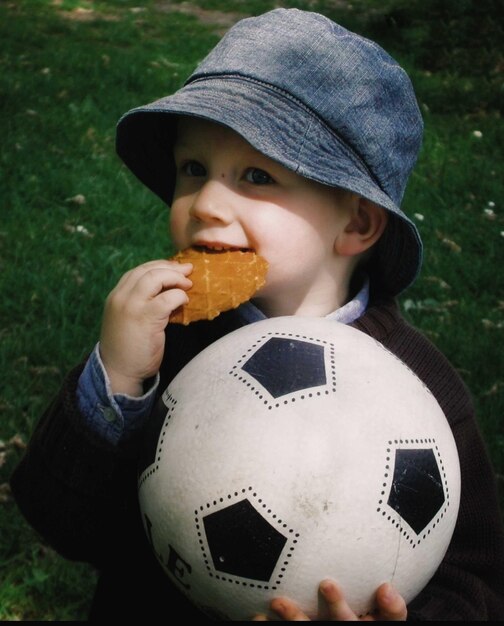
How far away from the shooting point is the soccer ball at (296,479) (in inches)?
69.1

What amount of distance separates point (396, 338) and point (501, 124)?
5.56 meters

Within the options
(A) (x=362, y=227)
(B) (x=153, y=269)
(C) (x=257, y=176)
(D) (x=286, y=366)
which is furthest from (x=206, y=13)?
(D) (x=286, y=366)

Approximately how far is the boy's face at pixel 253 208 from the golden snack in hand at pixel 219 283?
0.17 ft

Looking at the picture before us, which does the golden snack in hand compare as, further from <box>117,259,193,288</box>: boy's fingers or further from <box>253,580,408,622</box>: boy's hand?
<box>253,580,408,622</box>: boy's hand

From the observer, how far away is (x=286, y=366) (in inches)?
75.0

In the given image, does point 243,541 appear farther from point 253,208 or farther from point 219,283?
point 253,208

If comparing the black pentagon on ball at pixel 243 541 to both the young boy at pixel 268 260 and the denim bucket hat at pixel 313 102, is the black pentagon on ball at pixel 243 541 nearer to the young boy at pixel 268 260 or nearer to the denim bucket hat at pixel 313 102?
the young boy at pixel 268 260

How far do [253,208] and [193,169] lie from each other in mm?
238

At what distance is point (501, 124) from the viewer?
A: 7504mm

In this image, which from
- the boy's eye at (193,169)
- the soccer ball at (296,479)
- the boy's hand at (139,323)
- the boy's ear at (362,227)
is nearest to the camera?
the soccer ball at (296,479)

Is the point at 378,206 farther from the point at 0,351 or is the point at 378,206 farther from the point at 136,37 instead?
the point at 136,37

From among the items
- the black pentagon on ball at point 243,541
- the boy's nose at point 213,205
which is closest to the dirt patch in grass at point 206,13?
the boy's nose at point 213,205

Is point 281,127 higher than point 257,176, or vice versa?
point 281,127

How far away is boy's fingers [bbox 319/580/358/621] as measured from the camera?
5.80 feet
